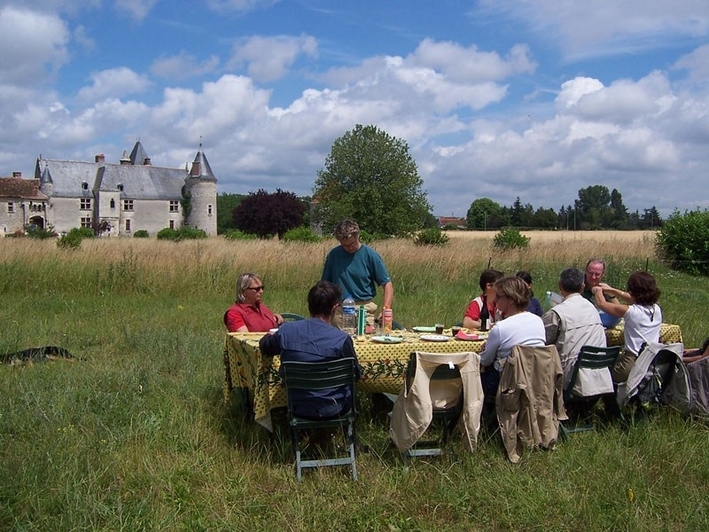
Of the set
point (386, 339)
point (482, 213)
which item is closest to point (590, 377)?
point (386, 339)

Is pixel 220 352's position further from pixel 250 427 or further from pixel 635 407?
pixel 635 407

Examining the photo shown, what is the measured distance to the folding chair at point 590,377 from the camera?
5.00 metres

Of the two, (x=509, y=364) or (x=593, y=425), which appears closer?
(x=509, y=364)

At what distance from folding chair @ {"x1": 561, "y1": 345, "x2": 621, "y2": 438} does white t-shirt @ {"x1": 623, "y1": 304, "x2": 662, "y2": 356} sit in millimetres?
513

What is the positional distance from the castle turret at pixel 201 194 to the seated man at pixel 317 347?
7801 cm

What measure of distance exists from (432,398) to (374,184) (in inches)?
1974

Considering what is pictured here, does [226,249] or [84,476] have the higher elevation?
[226,249]

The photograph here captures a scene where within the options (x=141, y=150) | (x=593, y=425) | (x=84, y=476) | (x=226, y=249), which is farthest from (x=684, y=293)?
(x=141, y=150)

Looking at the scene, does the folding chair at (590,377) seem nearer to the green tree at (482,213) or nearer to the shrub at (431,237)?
the shrub at (431,237)

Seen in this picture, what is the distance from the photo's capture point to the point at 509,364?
175 inches

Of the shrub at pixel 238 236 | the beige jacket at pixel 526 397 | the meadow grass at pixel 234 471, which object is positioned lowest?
the meadow grass at pixel 234 471

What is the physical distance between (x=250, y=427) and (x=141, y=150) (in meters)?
86.7

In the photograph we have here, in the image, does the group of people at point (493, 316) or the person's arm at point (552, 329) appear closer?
the group of people at point (493, 316)

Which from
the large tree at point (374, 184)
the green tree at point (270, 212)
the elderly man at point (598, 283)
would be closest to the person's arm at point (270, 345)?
the elderly man at point (598, 283)
